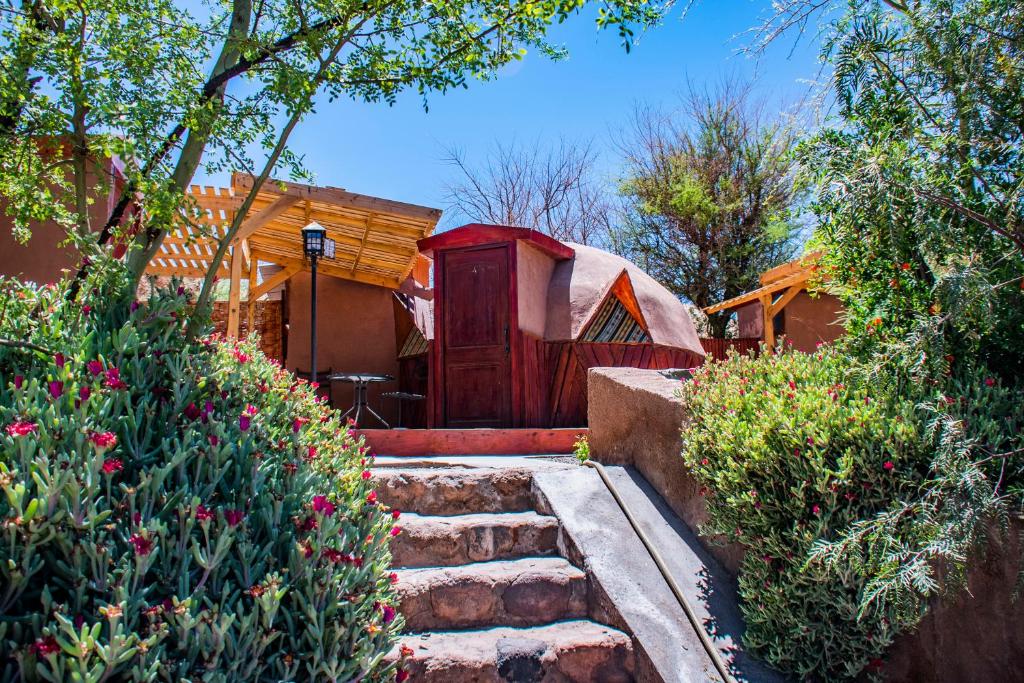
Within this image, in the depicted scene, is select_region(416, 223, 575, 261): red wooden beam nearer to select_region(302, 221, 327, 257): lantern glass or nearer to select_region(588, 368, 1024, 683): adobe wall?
select_region(302, 221, 327, 257): lantern glass

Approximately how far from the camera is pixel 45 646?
1.54m

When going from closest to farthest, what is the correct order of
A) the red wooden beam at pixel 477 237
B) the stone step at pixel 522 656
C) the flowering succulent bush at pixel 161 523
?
the flowering succulent bush at pixel 161 523 < the stone step at pixel 522 656 < the red wooden beam at pixel 477 237

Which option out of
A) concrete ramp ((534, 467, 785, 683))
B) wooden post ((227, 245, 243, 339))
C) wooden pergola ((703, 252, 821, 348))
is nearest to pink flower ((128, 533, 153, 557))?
concrete ramp ((534, 467, 785, 683))

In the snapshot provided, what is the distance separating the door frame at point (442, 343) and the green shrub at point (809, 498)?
5.53m

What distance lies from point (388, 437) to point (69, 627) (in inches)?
221

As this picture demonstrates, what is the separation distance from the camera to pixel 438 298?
9.45 meters

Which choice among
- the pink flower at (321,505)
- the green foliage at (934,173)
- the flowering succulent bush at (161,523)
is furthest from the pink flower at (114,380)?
the green foliage at (934,173)

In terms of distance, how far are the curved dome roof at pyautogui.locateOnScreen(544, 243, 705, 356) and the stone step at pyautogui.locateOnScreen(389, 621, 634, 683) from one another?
623 cm

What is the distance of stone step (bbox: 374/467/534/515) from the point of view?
467cm

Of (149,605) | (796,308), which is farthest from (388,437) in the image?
(796,308)

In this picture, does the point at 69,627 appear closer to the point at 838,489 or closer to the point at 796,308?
the point at 838,489

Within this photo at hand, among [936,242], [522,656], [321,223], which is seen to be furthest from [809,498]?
[321,223]

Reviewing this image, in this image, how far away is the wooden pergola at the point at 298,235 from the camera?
27.1ft

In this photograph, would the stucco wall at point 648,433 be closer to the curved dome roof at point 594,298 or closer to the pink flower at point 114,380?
the pink flower at point 114,380
